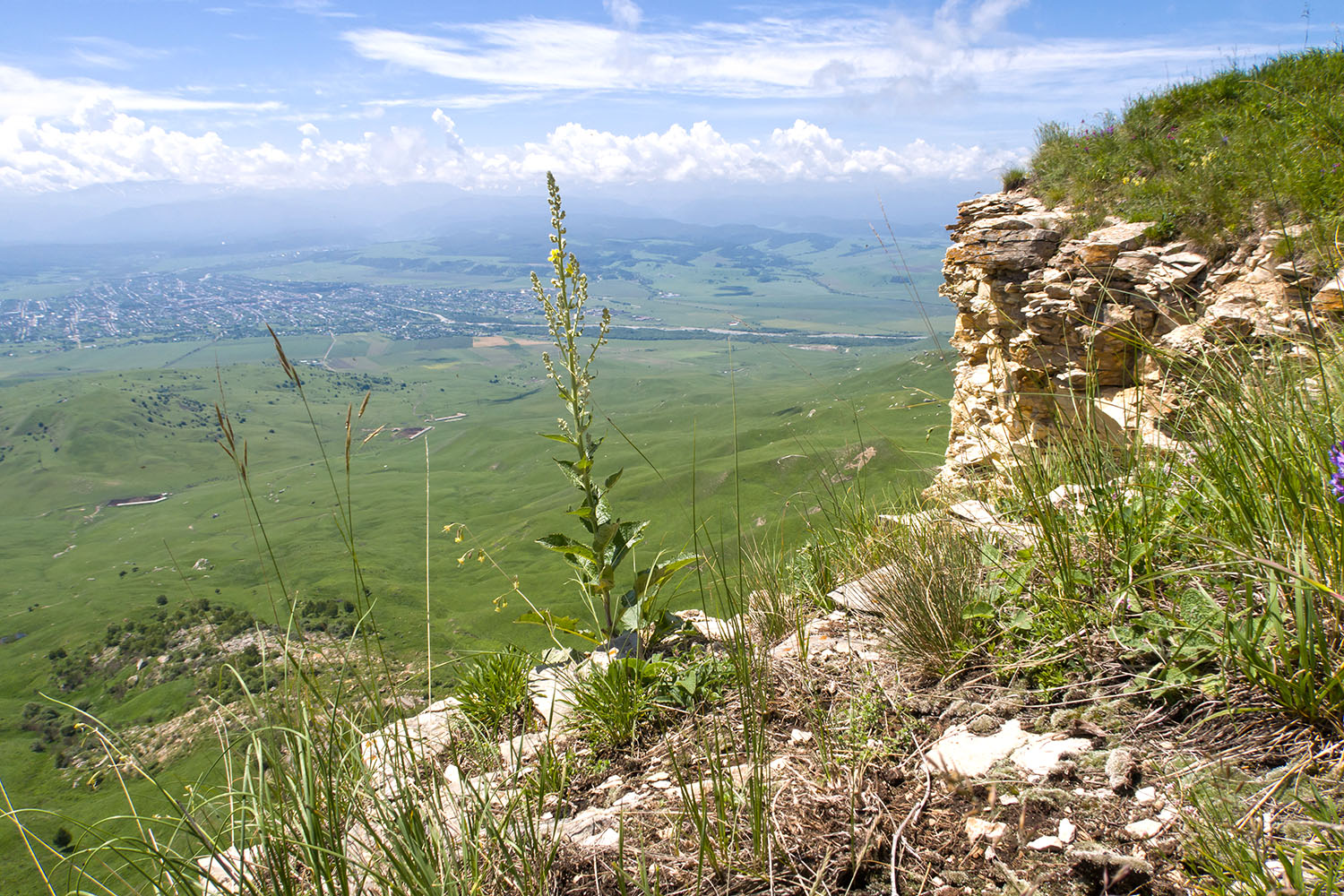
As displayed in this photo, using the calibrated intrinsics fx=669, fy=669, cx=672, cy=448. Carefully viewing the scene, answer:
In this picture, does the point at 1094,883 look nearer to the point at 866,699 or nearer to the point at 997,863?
the point at 997,863

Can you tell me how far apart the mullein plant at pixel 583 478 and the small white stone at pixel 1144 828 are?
2485mm

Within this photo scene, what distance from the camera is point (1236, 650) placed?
85.4 inches

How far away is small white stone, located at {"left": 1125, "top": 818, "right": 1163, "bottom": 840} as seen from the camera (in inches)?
70.9

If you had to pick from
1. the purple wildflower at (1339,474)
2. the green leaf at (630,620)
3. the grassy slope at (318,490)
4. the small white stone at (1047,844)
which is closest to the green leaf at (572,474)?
the green leaf at (630,620)

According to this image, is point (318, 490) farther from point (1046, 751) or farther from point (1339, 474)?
point (1339, 474)

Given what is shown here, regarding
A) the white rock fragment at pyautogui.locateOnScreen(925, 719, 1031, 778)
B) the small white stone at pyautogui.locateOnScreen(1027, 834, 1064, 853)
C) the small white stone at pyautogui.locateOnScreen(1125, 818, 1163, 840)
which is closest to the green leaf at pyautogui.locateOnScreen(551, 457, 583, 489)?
the white rock fragment at pyautogui.locateOnScreen(925, 719, 1031, 778)

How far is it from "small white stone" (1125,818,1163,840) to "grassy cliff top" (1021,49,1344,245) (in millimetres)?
6533

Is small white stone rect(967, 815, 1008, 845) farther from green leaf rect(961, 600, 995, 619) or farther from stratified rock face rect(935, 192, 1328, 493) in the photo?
stratified rock face rect(935, 192, 1328, 493)

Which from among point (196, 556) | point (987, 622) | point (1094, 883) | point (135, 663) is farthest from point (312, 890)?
point (196, 556)

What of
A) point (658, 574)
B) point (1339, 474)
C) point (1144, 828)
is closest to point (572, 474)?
point (658, 574)

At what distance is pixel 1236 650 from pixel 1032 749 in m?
0.72

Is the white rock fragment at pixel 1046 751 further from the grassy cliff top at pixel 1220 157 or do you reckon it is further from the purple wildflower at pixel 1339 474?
the grassy cliff top at pixel 1220 157

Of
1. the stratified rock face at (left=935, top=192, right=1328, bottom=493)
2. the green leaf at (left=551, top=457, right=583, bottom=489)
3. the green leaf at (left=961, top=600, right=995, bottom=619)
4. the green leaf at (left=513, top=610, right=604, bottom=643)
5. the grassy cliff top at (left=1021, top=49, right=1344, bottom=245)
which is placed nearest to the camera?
the green leaf at (left=961, top=600, right=995, bottom=619)

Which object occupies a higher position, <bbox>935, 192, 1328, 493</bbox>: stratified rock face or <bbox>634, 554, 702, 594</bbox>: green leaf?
<bbox>935, 192, 1328, 493</bbox>: stratified rock face
